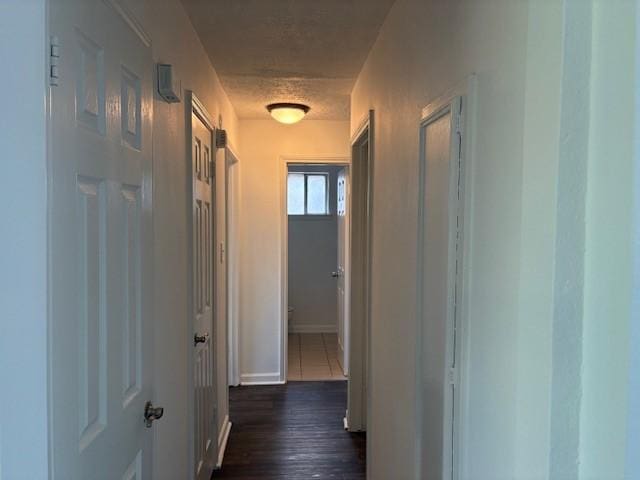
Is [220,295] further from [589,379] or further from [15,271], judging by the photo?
[589,379]

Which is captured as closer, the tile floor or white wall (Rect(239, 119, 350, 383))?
white wall (Rect(239, 119, 350, 383))

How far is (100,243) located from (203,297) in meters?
1.52

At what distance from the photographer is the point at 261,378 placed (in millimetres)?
4430

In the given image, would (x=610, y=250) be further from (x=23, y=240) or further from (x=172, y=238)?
(x=172, y=238)

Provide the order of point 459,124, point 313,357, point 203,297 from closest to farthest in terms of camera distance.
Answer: point 459,124, point 203,297, point 313,357

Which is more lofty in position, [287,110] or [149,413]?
[287,110]

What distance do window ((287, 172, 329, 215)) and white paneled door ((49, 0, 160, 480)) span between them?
485cm

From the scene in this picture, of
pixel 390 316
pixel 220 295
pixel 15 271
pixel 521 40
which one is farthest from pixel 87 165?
pixel 220 295

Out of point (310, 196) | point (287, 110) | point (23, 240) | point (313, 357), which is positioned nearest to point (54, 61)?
point (23, 240)

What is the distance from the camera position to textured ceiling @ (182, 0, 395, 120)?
1978 mm

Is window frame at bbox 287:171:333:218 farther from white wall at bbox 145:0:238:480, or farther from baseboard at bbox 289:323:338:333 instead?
white wall at bbox 145:0:238:480

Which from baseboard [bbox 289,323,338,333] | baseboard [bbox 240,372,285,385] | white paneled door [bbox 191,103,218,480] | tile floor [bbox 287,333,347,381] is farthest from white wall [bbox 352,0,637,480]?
baseboard [bbox 289,323,338,333]

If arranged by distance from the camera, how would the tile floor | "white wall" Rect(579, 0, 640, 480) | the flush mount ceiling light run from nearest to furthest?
"white wall" Rect(579, 0, 640, 480), the flush mount ceiling light, the tile floor

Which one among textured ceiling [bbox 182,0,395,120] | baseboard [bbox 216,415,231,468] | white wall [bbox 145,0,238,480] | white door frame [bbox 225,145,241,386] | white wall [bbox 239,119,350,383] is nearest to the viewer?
white wall [bbox 145,0,238,480]
